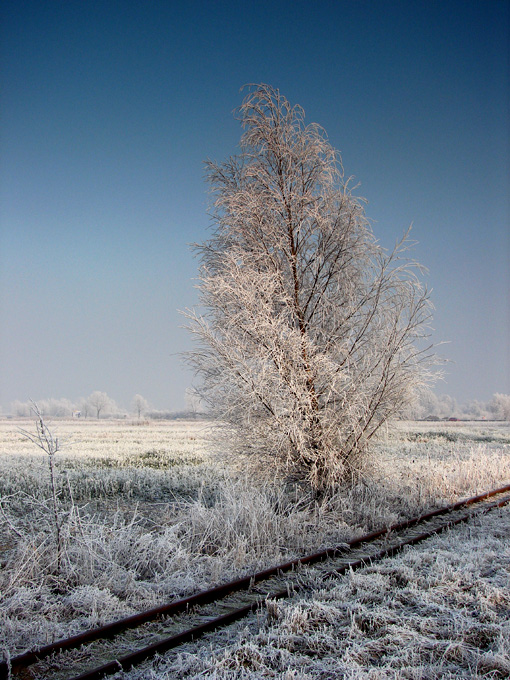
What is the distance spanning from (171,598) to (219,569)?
0.72 metres

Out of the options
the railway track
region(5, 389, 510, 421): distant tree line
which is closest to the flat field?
the railway track

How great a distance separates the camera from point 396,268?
957 centimetres

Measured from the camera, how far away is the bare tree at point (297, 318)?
8766mm

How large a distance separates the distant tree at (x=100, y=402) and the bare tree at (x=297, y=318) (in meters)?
134

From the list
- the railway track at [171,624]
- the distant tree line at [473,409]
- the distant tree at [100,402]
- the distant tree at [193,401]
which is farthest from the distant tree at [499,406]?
the railway track at [171,624]

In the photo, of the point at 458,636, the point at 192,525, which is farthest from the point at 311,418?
the point at 458,636

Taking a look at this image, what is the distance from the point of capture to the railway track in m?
3.58

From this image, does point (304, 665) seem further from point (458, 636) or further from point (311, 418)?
point (311, 418)

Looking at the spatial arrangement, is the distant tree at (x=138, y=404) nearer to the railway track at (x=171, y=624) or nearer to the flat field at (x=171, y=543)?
the flat field at (x=171, y=543)

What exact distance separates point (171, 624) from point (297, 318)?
636 cm

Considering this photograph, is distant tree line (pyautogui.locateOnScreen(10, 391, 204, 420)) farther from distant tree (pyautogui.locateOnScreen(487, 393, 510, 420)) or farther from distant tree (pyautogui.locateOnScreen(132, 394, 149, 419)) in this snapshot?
distant tree (pyautogui.locateOnScreen(487, 393, 510, 420))

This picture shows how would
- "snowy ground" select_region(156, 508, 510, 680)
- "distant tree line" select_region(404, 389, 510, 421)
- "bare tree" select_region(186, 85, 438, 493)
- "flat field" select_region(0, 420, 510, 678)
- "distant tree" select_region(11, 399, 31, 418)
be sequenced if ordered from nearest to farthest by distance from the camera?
"snowy ground" select_region(156, 508, 510, 680)
"flat field" select_region(0, 420, 510, 678)
"bare tree" select_region(186, 85, 438, 493)
"distant tree line" select_region(404, 389, 510, 421)
"distant tree" select_region(11, 399, 31, 418)

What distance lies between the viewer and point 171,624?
437 cm

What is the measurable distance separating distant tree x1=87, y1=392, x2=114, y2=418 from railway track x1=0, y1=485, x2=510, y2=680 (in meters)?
137
